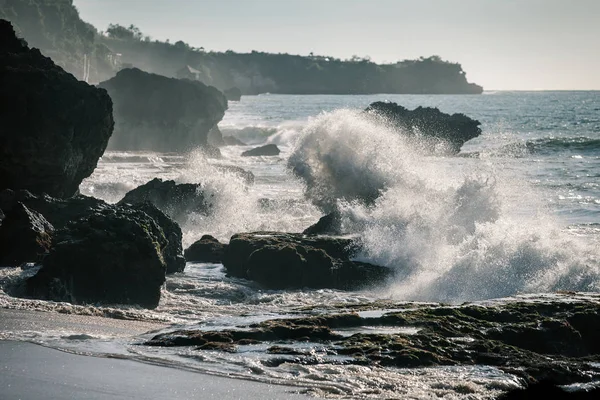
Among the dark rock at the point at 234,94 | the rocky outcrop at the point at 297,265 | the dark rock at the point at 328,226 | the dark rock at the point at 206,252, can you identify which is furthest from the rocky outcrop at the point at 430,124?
the dark rock at the point at 234,94

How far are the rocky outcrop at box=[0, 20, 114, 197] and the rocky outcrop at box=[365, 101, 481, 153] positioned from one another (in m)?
22.5

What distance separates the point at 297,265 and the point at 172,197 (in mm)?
7843

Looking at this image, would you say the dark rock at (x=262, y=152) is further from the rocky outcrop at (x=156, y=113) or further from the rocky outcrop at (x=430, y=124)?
the rocky outcrop at (x=430, y=124)

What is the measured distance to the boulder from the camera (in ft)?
39.6

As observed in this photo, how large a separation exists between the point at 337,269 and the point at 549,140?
38.5 m

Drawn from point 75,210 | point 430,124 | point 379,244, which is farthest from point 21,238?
point 430,124

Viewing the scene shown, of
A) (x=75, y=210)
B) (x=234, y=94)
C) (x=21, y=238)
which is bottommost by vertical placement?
(x=21, y=238)

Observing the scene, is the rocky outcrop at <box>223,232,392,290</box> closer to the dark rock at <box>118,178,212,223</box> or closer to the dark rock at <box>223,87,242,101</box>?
the dark rock at <box>118,178,212,223</box>

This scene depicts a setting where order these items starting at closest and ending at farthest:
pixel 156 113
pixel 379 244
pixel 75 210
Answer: pixel 75 210
pixel 379 244
pixel 156 113

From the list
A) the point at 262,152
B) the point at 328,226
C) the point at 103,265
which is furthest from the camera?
the point at 262,152

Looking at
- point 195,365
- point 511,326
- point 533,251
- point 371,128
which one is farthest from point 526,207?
point 195,365

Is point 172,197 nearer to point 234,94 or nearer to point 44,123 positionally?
point 44,123

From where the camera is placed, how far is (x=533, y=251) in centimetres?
1555

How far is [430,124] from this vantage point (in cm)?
4391
